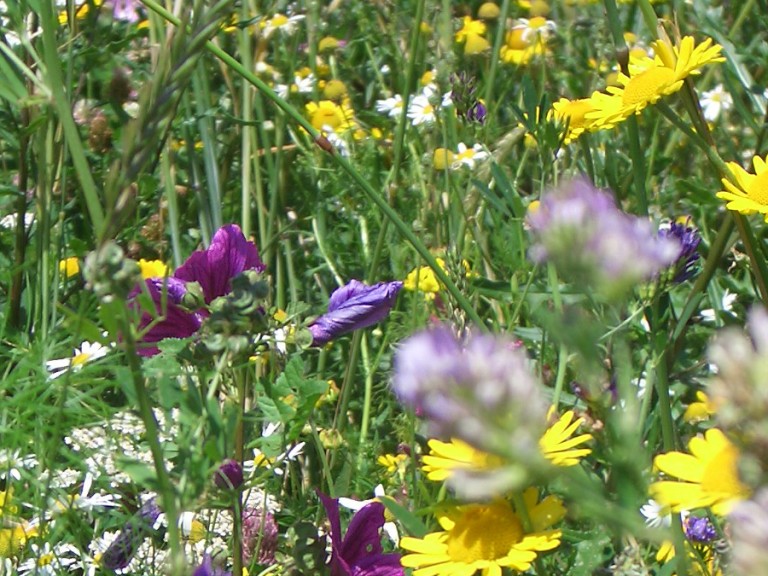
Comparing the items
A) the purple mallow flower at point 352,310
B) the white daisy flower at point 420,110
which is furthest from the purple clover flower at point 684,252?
the white daisy flower at point 420,110

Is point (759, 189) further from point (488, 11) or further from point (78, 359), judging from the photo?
point (488, 11)

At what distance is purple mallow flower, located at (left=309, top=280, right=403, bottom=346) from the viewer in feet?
3.06

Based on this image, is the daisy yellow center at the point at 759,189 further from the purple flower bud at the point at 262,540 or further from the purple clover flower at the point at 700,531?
the purple flower bud at the point at 262,540

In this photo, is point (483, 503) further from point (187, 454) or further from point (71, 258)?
point (71, 258)

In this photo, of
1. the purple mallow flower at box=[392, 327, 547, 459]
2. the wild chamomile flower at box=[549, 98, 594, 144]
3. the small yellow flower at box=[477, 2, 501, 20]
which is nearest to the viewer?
the purple mallow flower at box=[392, 327, 547, 459]

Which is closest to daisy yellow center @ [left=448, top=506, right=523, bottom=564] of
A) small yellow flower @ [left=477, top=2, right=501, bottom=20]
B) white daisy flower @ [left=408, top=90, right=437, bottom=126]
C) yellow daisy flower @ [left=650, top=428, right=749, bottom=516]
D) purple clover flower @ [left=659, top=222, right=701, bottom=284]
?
yellow daisy flower @ [left=650, top=428, right=749, bottom=516]

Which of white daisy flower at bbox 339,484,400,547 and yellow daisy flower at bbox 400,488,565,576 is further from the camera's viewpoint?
white daisy flower at bbox 339,484,400,547

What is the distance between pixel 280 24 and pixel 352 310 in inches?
48.2

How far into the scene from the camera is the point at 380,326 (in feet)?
5.02

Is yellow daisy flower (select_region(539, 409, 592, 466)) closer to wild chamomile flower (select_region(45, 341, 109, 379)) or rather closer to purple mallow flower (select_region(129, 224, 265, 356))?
purple mallow flower (select_region(129, 224, 265, 356))

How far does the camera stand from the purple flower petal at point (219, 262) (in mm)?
894

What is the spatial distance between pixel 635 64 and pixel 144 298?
2.04 feet

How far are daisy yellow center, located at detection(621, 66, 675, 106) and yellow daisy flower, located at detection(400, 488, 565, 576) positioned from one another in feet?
1.32

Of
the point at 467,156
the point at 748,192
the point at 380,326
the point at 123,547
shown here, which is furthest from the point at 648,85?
the point at 467,156
